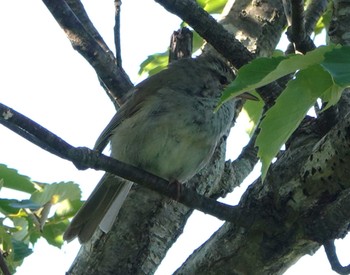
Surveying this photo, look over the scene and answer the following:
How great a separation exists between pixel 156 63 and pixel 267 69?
3.03 metres

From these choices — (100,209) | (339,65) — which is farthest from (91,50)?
(339,65)

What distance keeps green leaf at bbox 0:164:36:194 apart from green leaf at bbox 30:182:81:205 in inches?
2.2

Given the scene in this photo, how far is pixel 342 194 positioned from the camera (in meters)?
2.78

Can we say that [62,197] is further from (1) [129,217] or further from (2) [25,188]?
(1) [129,217]

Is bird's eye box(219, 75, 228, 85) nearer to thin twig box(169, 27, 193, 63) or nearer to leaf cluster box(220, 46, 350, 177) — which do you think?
thin twig box(169, 27, 193, 63)

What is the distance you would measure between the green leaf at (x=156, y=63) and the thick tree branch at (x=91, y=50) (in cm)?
49

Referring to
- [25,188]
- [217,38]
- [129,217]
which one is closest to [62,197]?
[25,188]

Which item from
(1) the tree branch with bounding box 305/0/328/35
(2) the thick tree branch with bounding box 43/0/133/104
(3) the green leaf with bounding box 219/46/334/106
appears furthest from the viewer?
(1) the tree branch with bounding box 305/0/328/35

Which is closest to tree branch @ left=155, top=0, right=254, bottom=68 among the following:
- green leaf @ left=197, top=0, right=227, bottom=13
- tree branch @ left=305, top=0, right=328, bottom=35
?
tree branch @ left=305, top=0, right=328, bottom=35

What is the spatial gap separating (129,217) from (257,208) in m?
1.28

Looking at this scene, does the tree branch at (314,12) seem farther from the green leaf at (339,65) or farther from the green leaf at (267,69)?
the green leaf at (339,65)

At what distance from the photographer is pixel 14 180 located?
11.5ft

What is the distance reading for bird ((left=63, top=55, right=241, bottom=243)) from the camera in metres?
4.39

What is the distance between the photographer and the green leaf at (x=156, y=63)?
16.0 ft
